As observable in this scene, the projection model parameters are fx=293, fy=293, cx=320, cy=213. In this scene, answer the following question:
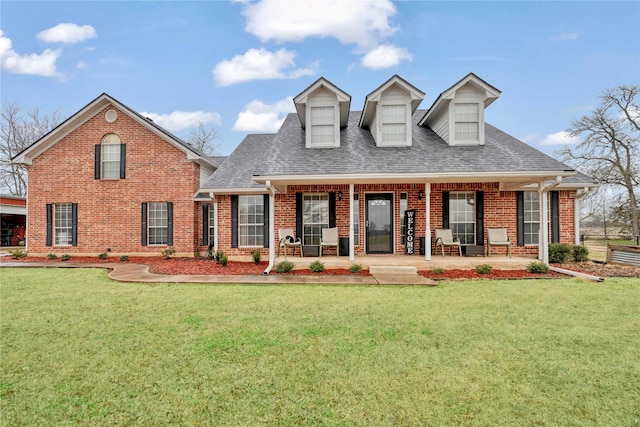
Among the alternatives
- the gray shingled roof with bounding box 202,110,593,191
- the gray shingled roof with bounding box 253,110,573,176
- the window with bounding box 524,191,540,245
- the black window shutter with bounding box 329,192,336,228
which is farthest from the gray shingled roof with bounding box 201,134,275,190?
the window with bounding box 524,191,540,245

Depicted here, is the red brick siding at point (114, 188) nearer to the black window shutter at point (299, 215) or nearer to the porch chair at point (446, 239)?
the black window shutter at point (299, 215)

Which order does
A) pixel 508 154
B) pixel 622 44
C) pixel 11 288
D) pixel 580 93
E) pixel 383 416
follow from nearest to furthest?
pixel 383 416 < pixel 11 288 < pixel 508 154 < pixel 622 44 < pixel 580 93

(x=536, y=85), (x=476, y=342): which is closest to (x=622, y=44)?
(x=536, y=85)

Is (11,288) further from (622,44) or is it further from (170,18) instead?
(622,44)

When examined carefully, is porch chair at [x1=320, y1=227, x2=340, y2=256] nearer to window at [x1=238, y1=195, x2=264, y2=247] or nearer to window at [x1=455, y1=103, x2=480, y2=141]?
window at [x1=238, y1=195, x2=264, y2=247]

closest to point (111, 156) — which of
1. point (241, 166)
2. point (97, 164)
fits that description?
point (97, 164)

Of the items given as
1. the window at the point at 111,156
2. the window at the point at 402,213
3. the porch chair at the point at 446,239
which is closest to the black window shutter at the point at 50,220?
the window at the point at 111,156

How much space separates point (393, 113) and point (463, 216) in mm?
4405

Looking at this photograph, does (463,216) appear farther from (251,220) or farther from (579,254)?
(251,220)

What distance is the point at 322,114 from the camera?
1038 cm

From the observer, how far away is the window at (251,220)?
11.3 metres

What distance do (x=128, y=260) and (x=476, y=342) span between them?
12.4 meters

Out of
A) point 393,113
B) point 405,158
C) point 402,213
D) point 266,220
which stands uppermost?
point 393,113

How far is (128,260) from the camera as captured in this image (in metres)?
11.6
